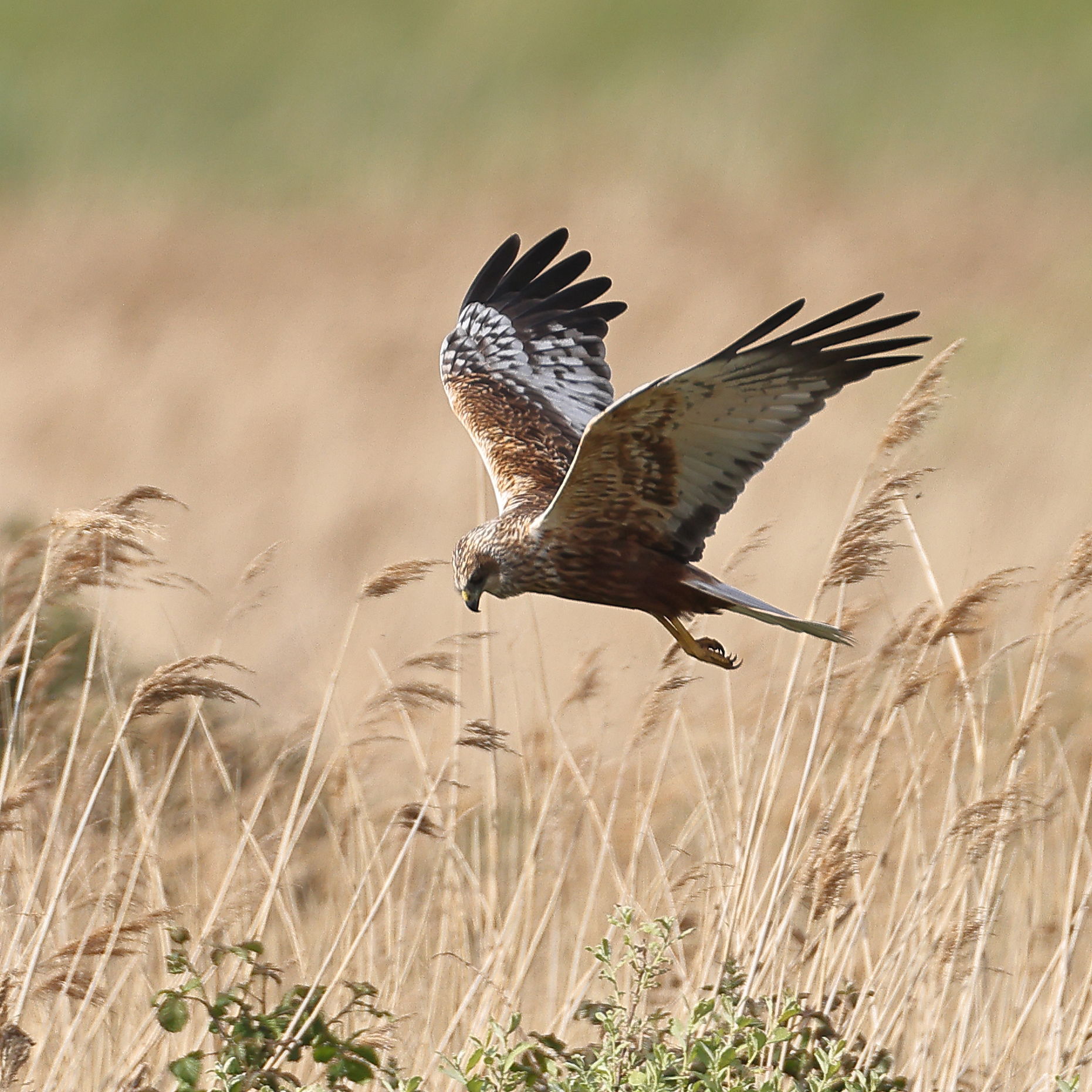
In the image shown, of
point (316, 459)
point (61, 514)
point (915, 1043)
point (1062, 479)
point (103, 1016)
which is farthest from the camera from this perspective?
point (316, 459)

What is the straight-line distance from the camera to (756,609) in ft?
11.9

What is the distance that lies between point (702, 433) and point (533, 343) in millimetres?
1888

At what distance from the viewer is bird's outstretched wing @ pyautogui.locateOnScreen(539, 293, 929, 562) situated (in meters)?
3.58

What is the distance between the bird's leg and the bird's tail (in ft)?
0.33

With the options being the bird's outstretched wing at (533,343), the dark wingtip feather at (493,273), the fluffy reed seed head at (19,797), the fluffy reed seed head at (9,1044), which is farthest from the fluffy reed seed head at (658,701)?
the dark wingtip feather at (493,273)

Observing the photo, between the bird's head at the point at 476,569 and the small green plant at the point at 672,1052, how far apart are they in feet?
3.23

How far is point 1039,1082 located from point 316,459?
1742 cm

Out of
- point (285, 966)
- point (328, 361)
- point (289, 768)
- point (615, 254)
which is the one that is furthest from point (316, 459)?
point (285, 966)

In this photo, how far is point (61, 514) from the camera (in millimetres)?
3201

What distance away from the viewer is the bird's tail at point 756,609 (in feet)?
11.2

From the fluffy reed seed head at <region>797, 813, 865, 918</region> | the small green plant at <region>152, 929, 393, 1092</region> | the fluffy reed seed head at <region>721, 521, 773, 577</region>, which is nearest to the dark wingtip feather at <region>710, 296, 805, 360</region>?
the fluffy reed seed head at <region>721, 521, 773, 577</region>

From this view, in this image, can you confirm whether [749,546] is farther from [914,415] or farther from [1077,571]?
[1077,571]

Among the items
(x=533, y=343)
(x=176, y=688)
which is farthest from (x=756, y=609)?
(x=533, y=343)

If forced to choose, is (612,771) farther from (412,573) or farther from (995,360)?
(995,360)
